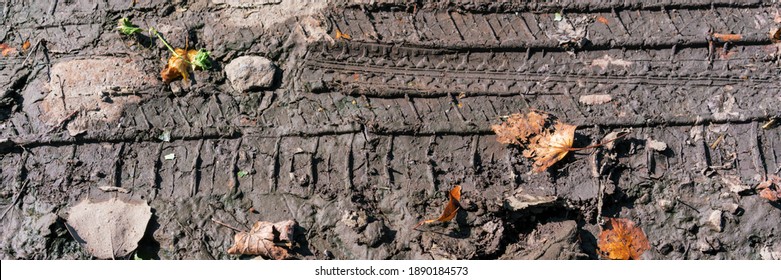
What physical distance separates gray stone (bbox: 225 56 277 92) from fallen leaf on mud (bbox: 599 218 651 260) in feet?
8.53

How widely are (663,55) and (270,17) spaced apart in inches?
119

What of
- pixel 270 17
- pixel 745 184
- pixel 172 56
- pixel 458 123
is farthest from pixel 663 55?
pixel 172 56

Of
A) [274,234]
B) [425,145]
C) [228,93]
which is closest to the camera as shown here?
[274,234]

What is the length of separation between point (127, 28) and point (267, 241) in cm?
215

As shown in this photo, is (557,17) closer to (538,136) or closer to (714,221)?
(538,136)

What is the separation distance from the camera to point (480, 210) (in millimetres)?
4051

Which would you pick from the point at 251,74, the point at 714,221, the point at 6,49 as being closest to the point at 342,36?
the point at 251,74

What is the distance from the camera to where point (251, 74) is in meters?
4.59

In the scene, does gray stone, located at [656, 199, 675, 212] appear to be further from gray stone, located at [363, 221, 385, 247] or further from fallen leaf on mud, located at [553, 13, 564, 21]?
gray stone, located at [363, 221, 385, 247]

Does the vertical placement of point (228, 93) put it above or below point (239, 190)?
above

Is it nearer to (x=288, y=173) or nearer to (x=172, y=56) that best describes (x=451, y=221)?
(x=288, y=173)

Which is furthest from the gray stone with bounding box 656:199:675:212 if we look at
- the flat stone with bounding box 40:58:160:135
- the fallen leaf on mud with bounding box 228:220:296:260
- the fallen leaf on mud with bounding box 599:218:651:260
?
the flat stone with bounding box 40:58:160:135

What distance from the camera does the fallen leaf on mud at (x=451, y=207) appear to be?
13.2 feet

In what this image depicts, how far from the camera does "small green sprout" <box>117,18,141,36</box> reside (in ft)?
15.8
